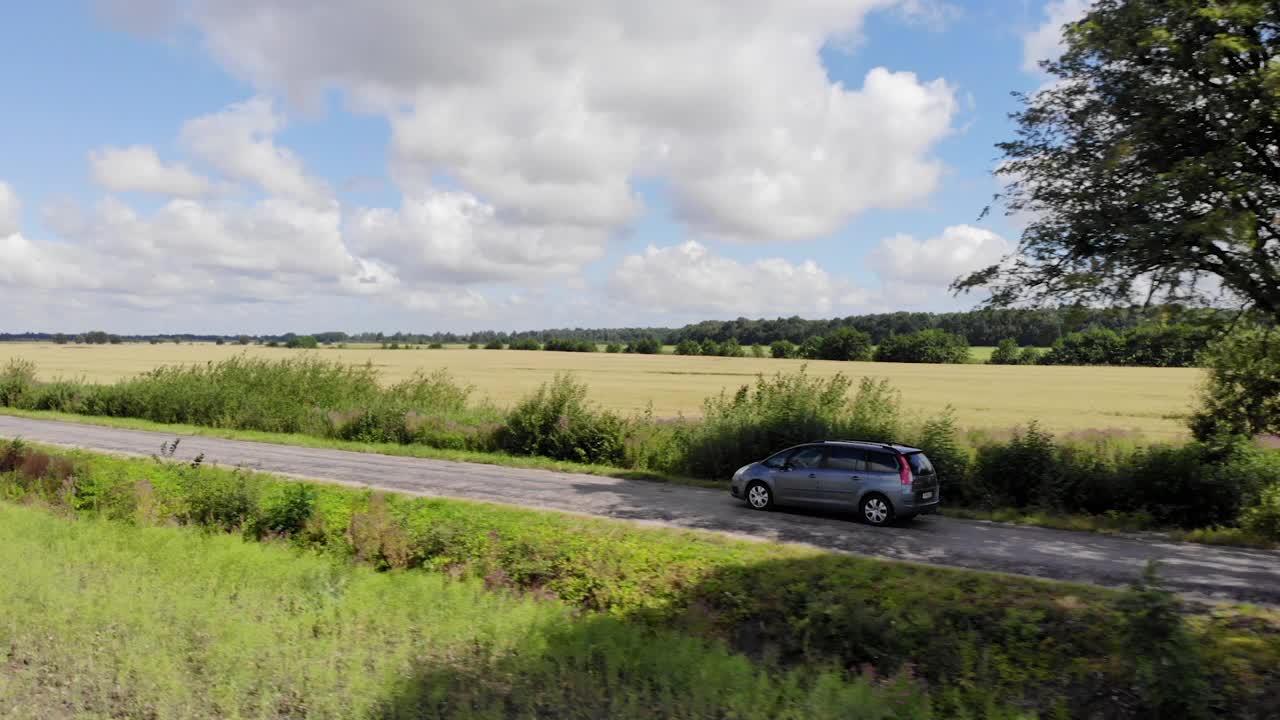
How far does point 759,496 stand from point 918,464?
3.75 m

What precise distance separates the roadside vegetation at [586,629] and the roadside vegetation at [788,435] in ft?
27.1

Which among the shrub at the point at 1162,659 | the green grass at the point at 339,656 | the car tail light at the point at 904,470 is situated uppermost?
the car tail light at the point at 904,470

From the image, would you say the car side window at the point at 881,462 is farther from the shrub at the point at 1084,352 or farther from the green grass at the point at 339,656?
the shrub at the point at 1084,352

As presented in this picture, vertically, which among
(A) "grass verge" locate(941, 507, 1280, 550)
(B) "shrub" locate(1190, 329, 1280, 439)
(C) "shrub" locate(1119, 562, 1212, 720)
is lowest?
(A) "grass verge" locate(941, 507, 1280, 550)

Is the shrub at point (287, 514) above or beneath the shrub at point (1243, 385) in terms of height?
beneath

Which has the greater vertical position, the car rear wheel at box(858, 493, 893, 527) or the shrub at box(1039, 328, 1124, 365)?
the shrub at box(1039, 328, 1124, 365)

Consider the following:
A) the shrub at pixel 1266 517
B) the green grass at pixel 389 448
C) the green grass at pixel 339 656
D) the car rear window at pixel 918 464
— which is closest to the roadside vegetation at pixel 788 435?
the shrub at pixel 1266 517

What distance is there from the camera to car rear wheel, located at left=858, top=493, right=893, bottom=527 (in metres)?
16.9

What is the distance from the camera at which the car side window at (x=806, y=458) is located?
18062 millimetres

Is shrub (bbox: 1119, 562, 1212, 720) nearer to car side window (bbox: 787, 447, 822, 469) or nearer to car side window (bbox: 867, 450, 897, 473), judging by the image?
car side window (bbox: 867, 450, 897, 473)

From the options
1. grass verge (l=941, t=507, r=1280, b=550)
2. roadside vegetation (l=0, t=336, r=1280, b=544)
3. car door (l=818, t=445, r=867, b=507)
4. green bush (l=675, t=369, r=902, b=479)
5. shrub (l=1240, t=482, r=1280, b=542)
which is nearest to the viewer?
grass verge (l=941, t=507, r=1280, b=550)

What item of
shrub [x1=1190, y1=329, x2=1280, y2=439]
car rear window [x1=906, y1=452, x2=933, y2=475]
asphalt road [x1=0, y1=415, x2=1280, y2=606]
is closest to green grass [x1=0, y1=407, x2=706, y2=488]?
asphalt road [x1=0, y1=415, x2=1280, y2=606]

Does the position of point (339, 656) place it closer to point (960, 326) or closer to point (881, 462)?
point (881, 462)

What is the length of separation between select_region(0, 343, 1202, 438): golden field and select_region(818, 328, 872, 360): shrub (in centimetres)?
783
